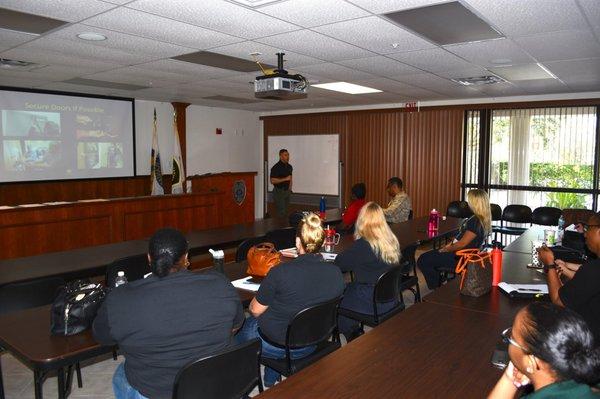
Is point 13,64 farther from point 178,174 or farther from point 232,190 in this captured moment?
point 178,174

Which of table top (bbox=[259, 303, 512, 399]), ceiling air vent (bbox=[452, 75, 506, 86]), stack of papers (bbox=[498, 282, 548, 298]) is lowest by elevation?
table top (bbox=[259, 303, 512, 399])

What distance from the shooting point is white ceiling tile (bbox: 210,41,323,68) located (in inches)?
175

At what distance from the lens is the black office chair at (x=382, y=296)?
3293 mm

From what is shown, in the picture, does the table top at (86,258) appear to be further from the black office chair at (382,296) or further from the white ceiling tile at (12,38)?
the white ceiling tile at (12,38)

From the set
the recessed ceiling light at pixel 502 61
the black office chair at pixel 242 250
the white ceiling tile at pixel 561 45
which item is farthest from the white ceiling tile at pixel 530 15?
the black office chair at pixel 242 250

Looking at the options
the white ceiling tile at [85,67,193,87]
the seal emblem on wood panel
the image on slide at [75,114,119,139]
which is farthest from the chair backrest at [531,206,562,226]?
the image on slide at [75,114,119,139]

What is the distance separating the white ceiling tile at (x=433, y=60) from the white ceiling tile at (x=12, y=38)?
341 cm

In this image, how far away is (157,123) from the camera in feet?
30.2

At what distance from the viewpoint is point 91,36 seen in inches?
163

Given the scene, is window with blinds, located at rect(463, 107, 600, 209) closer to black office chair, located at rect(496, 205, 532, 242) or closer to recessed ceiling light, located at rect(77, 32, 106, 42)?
black office chair, located at rect(496, 205, 532, 242)

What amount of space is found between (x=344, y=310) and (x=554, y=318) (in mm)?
2353

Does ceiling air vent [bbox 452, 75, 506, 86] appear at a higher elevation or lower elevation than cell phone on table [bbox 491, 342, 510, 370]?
higher

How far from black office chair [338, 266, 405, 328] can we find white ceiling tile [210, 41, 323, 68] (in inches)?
95.8

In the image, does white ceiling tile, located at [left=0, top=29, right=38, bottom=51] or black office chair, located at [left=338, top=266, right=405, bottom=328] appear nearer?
black office chair, located at [left=338, top=266, right=405, bottom=328]
